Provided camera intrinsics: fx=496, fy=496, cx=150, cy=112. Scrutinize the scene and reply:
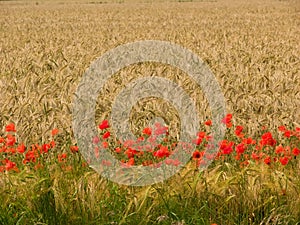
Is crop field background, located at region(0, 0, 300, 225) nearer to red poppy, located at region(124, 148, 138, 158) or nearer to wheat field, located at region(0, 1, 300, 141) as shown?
wheat field, located at region(0, 1, 300, 141)

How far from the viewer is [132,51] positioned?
10016mm

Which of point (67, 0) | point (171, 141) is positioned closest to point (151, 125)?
point (171, 141)

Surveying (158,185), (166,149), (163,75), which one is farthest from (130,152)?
(163,75)

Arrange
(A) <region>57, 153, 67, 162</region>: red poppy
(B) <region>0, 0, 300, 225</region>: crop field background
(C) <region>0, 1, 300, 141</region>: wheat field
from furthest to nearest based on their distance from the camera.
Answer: (C) <region>0, 1, 300, 141</region>: wheat field, (A) <region>57, 153, 67, 162</region>: red poppy, (B) <region>0, 0, 300, 225</region>: crop field background

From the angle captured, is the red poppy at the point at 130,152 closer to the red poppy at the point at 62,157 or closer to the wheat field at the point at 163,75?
the red poppy at the point at 62,157

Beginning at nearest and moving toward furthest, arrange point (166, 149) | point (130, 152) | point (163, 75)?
point (166, 149)
point (130, 152)
point (163, 75)

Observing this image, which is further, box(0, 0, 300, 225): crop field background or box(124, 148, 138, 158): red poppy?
box(124, 148, 138, 158): red poppy

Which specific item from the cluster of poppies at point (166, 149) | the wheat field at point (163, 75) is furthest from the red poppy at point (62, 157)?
the wheat field at point (163, 75)

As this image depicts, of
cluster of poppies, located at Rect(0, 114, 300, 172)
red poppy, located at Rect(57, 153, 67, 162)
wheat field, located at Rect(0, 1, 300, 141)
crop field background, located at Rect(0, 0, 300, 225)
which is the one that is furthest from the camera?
wheat field, located at Rect(0, 1, 300, 141)

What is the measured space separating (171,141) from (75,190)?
1.54 m

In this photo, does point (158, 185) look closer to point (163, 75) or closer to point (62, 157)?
point (62, 157)

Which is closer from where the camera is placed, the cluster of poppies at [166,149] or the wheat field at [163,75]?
the cluster of poppies at [166,149]

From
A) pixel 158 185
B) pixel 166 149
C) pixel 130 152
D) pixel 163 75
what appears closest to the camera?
pixel 158 185

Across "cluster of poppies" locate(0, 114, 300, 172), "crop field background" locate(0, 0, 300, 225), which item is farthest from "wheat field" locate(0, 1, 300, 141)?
"cluster of poppies" locate(0, 114, 300, 172)
